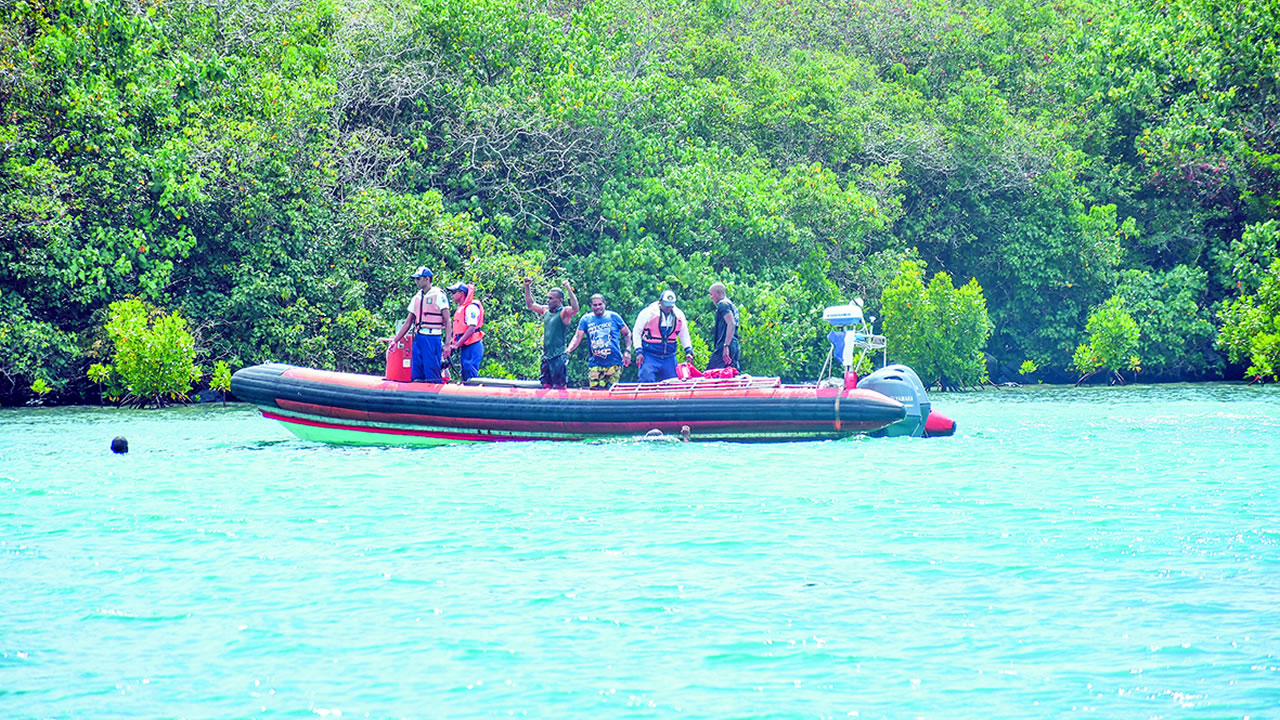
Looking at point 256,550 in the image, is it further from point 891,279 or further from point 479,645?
point 891,279

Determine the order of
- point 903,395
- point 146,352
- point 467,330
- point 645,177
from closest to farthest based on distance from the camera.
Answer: point 467,330, point 903,395, point 146,352, point 645,177

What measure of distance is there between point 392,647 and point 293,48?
18518 mm

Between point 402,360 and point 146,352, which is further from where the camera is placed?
point 146,352

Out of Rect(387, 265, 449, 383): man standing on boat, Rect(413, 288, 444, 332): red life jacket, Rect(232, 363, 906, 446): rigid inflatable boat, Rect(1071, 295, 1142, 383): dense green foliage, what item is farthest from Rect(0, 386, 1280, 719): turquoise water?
Rect(1071, 295, 1142, 383): dense green foliage

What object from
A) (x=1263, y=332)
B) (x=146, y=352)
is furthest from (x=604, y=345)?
(x=1263, y=332)

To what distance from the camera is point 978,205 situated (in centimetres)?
2959

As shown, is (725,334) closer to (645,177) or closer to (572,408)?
(572,408)

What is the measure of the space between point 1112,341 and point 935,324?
376cm

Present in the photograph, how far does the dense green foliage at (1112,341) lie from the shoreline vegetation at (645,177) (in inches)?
2.9

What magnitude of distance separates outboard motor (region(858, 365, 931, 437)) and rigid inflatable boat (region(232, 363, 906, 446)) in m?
0.34

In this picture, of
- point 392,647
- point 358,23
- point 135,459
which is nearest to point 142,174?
point 358,23

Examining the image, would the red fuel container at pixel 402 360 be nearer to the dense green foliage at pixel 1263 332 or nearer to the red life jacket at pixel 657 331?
the red life jacket at pixel 657 331

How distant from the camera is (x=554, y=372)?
45.8 ft

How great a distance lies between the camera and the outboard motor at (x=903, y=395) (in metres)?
14.0
